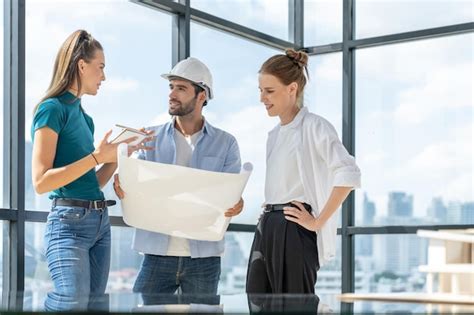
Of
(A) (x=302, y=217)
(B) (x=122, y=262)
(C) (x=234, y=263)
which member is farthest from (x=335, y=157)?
(C) (x=234, y=263)

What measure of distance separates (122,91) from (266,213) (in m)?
1.63

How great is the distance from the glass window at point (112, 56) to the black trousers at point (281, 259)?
1.30m

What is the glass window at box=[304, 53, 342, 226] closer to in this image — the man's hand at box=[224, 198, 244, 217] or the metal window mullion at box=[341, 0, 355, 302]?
the metal window mullion at box=[341, 0, 355, 302]

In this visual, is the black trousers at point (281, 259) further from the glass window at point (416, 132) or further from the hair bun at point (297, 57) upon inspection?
the glass window at point (416, 132)

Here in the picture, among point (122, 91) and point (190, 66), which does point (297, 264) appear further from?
point (122, 91)

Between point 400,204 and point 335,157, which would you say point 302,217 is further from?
point 400,204

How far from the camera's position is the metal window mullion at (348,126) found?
18.4 feet

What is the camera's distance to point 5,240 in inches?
148

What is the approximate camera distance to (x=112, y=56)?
4.41 meters

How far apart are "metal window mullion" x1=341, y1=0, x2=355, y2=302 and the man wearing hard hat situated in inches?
92.5

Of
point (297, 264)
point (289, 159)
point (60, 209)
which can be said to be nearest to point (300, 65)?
point (289, 159)

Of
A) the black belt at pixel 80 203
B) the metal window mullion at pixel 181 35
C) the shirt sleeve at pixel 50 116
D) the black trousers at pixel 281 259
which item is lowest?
the black trousers at pixel 281 259

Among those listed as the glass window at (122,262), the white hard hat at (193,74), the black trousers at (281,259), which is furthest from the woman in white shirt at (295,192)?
the glass window at (122,262)

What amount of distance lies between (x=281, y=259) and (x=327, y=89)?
9.84 ft
